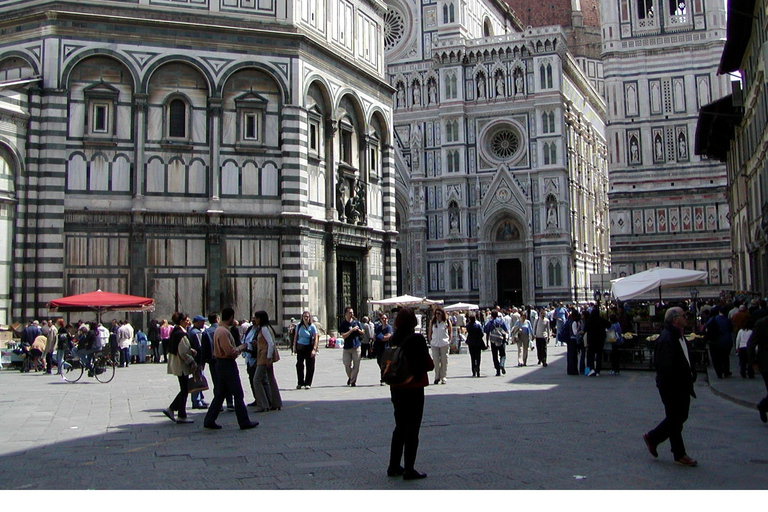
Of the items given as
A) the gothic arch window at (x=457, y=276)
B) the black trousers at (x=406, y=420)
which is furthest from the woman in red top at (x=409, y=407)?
the gothic arch window at (x=457, y=276)

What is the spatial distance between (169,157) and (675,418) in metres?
21.7

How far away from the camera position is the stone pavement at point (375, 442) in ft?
24.2

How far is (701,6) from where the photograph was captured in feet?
182

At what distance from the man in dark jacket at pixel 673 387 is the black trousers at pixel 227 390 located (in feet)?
17.0

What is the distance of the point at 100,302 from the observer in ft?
71.7

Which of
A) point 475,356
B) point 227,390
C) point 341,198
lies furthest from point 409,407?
point 341,198

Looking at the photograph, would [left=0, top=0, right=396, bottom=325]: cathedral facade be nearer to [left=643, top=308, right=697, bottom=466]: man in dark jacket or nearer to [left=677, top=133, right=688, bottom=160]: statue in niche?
[left=643, top=308, right=697, bottom=466]: man in dark jacket

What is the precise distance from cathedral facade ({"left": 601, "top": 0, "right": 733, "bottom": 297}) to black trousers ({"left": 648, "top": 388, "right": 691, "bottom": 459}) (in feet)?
157

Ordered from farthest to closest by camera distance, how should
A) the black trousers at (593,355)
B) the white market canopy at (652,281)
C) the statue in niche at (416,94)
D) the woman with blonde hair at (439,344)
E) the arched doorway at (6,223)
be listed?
the statue in niche at (416,94)
the arched doorway at (6,223)
the white market canopy at (652,281)
the black trousers at (593,355)
the woman with blonde hair at (439,344)

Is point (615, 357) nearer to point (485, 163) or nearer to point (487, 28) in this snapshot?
point (485, 163)

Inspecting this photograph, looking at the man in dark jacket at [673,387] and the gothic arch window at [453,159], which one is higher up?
the gothic arch window at [453,159]

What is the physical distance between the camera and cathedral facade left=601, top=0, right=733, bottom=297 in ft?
A: 176

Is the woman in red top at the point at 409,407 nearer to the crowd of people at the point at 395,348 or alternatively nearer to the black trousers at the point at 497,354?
the crowd of people at the point at 395,348

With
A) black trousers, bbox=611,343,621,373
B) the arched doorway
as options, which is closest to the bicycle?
the arched doorway
